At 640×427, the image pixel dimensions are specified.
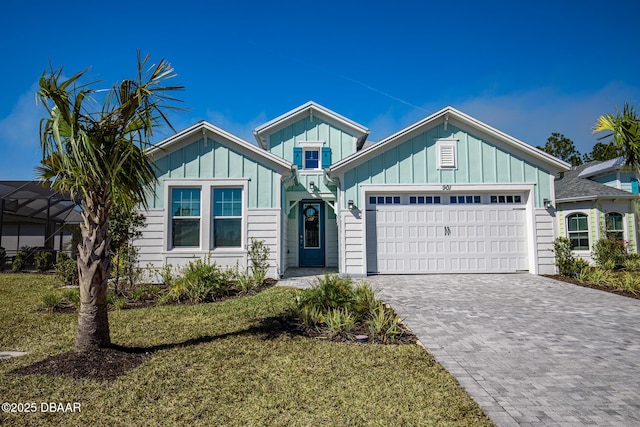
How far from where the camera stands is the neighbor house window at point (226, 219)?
11031mm

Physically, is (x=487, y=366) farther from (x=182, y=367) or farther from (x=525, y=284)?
(x=525, y=284)

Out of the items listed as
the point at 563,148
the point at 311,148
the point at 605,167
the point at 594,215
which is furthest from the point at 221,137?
the point at 563,148

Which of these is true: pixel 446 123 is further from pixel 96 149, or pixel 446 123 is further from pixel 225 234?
pixel 96 149

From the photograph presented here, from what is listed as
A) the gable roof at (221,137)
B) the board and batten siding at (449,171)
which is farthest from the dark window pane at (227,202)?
the board and batten siding at (449,171)

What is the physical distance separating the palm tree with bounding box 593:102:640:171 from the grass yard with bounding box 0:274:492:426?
26.3 feet

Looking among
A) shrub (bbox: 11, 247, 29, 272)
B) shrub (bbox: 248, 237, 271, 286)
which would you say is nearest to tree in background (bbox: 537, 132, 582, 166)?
shrub (bbox: 248, 237, 271, 286)

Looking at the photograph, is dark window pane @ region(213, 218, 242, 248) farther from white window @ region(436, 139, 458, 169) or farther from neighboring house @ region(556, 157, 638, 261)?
neighboring house @ region(556, 157, 638, 261)

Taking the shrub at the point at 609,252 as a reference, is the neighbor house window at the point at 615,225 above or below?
above

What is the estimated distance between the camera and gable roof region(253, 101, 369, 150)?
1450 centimetres

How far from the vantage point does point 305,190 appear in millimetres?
14109

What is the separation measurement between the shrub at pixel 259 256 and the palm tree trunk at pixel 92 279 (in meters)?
6.23

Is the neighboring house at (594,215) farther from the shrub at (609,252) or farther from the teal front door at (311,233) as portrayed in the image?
the teal front door at (311,233)

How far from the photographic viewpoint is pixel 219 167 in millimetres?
11102

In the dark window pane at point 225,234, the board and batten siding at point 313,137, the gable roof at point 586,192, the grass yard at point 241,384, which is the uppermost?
the board and batten siding at point 313,137
